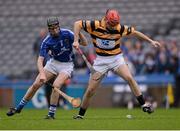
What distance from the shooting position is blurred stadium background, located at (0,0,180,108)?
2148 cm

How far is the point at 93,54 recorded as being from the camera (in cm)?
2270

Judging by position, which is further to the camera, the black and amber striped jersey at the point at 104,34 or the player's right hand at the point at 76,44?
the black and amber striped jersey at the point at 104,34

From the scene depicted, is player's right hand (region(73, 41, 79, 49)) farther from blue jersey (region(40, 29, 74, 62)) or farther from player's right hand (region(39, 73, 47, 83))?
player's right hand (region(39, 73, 47, 83))

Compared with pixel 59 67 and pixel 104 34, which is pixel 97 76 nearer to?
pixel 104 34

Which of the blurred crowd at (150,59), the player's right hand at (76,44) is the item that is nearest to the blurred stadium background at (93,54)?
the blurred crowd at (150,59)

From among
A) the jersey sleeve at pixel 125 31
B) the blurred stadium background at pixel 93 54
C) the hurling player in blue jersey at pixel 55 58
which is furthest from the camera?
the blurred stadium background at pixel 93 54

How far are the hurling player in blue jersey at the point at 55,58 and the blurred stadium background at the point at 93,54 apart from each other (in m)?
6.49

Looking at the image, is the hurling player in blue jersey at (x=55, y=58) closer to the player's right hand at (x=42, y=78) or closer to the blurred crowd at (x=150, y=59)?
the player's right hand at (x=42, y=78)

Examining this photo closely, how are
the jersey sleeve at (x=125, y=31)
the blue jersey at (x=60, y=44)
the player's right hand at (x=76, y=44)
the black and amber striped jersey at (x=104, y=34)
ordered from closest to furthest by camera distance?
1. the player's right hand at (x=76, y=44)
2. the black and amber striped jersey at (x=104, y=34)
3. the jersey sleeve at (x=125, y=31)
4. the blue jersey at (x=60, y=44)

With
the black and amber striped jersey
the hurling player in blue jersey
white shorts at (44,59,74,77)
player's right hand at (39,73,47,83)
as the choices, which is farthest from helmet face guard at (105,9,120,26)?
player's right hand at (39,73,47,83)

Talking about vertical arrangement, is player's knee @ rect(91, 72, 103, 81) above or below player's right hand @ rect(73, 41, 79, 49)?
below

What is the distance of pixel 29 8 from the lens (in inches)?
1105

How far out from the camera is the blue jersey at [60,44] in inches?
549

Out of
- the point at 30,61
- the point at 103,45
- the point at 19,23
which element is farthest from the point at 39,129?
the point at 19,23
